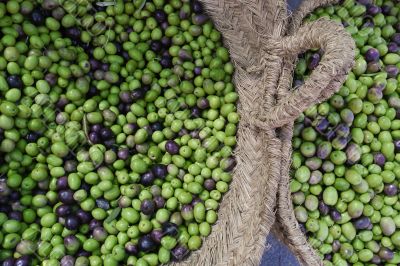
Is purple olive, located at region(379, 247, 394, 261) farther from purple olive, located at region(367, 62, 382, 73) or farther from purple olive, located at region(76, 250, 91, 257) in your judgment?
purple olive, located at region(76, 250, 91, 257)

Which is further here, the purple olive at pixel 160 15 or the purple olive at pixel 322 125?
the purple olive at pixel 160 15

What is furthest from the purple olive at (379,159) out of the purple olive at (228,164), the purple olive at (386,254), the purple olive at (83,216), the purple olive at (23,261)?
the purple olive at (23,261)

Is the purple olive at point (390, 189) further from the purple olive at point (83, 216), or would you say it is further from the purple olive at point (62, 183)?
the purple olive at point (62, 183)

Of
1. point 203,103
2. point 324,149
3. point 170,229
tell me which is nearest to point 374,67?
point 324,149

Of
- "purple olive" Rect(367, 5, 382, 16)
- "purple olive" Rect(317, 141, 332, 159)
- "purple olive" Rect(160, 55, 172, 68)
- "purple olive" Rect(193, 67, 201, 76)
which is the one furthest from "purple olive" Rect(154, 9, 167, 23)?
"purple olive" Rect(367, 5, 382, 16)

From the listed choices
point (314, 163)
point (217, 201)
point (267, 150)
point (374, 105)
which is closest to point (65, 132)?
point (217, 201)

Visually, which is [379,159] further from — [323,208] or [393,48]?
[393,48]
